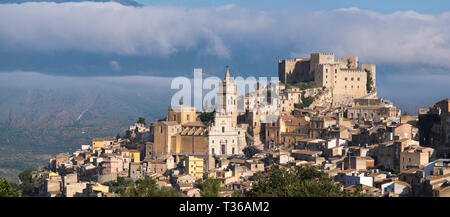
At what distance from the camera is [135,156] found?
66938mm

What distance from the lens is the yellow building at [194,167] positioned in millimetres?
59531

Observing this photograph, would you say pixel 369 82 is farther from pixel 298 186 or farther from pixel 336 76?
pixel 298 186

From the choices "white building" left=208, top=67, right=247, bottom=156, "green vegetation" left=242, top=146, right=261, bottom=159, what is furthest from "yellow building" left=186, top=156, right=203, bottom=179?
"green vegetation" left=242, top=146, right=261, bottom=159

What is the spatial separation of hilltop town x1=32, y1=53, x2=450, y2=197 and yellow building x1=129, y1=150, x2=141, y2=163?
0.34 feet

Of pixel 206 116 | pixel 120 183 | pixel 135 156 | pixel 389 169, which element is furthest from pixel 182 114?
pixel 389 169

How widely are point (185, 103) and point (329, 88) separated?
16224mm

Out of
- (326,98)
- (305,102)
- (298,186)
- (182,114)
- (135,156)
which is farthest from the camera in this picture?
(326,98)

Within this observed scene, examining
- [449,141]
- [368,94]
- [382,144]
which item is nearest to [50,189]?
[382,144]

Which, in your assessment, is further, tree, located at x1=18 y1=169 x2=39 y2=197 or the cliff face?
the cliff face

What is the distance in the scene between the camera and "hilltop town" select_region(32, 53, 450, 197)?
161ft

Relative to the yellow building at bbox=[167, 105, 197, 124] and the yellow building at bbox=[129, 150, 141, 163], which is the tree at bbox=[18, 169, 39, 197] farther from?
the yellow building at bbox=[167, 105, 197, 124]

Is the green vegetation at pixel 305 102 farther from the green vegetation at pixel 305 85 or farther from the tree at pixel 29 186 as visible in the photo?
the tree at pixel 29 186

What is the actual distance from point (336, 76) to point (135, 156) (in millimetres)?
26017
